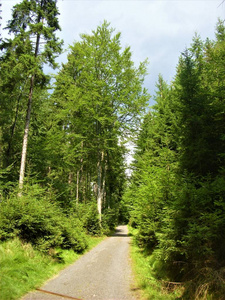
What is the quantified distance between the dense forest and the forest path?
1333mm

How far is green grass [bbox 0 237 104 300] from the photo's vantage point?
18.1ft

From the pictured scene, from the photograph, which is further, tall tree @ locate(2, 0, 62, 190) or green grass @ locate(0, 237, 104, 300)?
tall tree @ locate(2, 0, 62, 190)

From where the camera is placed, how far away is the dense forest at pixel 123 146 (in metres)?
5.73

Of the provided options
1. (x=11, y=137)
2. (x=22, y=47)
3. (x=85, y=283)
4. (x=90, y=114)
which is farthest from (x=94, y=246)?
(x=22, y=47)

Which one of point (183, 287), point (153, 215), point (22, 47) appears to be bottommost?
point (183, 287)

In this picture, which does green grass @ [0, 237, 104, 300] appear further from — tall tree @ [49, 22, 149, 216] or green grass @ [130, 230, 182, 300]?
tall tree @ [49, 22, 149, 216]

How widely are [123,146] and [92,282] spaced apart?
48.4 feet

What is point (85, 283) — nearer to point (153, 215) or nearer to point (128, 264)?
point (128, 264)

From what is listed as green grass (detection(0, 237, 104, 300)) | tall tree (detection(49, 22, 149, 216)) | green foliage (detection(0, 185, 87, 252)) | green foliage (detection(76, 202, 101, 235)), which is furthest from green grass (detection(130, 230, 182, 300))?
tall tree (detection(49, 22, 149, 216))

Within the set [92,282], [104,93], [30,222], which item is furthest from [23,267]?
[104,93]

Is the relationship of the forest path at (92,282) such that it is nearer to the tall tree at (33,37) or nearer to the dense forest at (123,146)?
the dense forest at (123,146)

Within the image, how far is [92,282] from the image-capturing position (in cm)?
693

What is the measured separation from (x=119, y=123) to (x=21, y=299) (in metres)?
15.2

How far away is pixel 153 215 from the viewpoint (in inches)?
400
